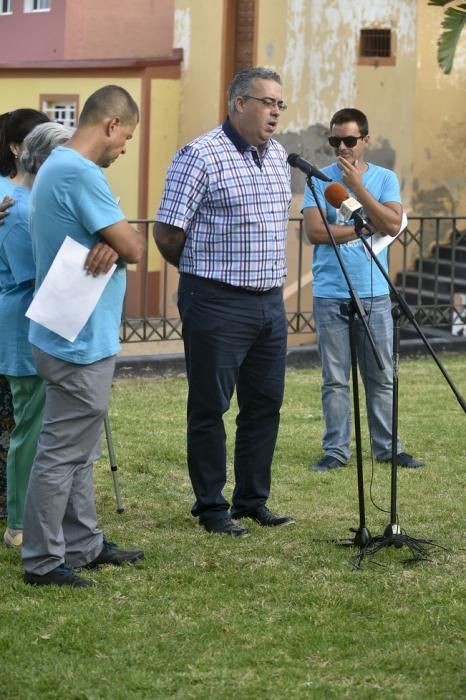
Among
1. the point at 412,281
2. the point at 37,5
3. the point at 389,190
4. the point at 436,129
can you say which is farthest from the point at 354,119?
the point at 37,5

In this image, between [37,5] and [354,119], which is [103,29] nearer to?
[37,5]

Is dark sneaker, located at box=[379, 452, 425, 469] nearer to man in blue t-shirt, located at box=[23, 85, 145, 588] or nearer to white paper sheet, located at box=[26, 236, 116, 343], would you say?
man in blue t-shirt, located at box=[23, 85, 145, 588]

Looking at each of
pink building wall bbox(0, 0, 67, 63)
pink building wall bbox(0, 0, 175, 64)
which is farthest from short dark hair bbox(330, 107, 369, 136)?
pink building wall bbox(0, 0, 67, 63)

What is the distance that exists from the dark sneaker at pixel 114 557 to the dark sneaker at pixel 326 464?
2.37 meters

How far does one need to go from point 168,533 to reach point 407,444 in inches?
112

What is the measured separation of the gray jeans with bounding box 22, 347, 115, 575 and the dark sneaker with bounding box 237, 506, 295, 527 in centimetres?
139

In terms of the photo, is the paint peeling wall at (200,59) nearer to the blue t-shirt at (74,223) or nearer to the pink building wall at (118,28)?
the pink building wall at (118,28)

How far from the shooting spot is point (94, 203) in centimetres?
544

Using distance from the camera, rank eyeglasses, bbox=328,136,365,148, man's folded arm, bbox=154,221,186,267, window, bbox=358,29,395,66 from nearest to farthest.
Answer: man's folded arm, bbox=154,221,186,267 → eyeglasses, bbox=328,136,365,148 → window, bbox=358,29,395,66

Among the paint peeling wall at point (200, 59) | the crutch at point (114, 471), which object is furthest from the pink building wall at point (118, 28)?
the crutch at point (114, 471)

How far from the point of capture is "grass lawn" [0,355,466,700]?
4629 mm

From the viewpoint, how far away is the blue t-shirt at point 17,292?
20.4 ft

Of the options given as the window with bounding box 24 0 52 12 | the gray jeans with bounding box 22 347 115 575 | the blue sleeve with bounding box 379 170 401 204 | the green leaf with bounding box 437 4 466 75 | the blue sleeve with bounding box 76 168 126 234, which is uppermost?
the window with bounding box 24 0 52 12

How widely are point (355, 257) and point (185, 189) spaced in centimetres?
212
